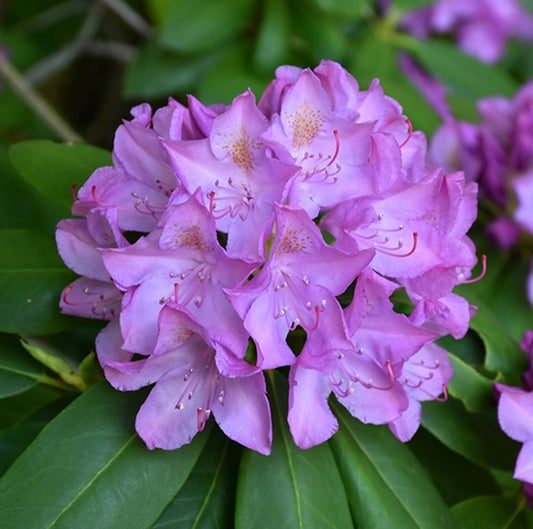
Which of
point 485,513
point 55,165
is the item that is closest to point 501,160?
point 485,513

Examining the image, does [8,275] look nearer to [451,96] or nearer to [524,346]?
[524,346]

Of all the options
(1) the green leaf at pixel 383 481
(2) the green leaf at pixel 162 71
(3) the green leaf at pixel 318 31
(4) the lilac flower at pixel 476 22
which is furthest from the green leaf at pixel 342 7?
(1) the green leaf at pixel 383 481

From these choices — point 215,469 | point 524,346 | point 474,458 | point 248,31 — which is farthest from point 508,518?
point 248,31

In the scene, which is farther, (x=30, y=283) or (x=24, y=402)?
(x=24, y=402)

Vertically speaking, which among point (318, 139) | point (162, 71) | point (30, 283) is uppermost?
point (318, 139)

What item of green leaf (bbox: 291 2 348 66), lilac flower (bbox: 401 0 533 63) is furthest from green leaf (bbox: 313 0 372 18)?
lilac flower (bbox: 401 0 533 63)

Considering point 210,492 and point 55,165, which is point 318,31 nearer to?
point 55,165

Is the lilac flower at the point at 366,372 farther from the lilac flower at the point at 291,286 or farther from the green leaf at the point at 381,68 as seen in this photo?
the green leaf at the point at 381,68
